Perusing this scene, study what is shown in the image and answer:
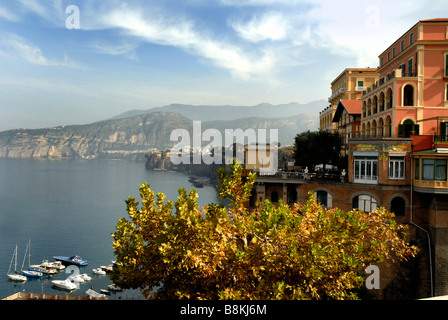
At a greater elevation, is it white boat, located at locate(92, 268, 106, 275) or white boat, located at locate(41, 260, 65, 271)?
white boat, located at locate(41, 260, 65, 271)

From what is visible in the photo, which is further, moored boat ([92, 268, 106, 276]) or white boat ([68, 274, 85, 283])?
moored boat ([92, 268, 106, 276])

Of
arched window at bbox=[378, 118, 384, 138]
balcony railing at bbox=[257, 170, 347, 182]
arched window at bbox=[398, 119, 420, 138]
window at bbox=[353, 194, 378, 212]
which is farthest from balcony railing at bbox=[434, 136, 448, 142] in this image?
balcony railing at bbox=[257, 170, 347, 182]

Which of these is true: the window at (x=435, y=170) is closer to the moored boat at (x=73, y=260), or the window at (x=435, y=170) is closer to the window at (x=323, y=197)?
the window at (x=323, y=197)

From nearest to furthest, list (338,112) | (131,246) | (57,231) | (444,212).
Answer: (131,246) < (444,212) < (338,112) < (57,231)

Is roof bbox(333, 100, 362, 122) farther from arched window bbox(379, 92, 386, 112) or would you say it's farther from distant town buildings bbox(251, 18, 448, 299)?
arched window bbox(379, 92, 386, 112)

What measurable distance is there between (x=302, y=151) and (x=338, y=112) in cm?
1043

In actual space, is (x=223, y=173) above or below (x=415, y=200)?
above

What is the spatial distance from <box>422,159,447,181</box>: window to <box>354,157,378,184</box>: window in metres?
4.38

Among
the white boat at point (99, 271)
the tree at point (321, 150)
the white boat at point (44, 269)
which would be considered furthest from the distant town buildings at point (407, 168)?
the white boat at point (44, 269)

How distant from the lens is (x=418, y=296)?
32.9 m

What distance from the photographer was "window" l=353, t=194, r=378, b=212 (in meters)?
34.5
